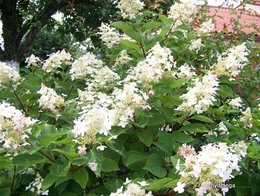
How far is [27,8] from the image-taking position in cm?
525

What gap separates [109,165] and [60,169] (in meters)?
0.17

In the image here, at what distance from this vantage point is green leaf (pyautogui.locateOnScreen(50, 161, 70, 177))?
1.37 metres

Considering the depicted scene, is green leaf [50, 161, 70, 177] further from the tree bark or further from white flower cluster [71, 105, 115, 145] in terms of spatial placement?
the tree bark

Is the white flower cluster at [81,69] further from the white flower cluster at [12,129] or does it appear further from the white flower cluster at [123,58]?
the white flower cluster at [12,129]

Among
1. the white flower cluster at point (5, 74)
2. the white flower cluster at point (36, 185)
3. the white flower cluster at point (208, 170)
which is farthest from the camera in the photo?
the white flower cluster at point (5, 74)

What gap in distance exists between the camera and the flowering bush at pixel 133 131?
1.36 m

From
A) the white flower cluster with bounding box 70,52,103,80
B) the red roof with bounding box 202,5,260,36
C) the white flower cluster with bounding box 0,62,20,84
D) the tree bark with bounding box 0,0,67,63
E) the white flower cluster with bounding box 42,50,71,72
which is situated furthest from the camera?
the tree bark with bounding box 0,0,67,63

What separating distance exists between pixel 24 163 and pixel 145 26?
1.01m

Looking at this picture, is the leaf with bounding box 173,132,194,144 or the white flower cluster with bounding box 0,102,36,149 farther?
the leaf with bounding box 173,132,194,144

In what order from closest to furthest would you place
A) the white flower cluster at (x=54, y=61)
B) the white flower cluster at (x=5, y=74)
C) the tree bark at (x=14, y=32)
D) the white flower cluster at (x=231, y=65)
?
the white flower cluster at (x=231, y=65)
the white flower cluster at (x=5, y=74)
the white flower cluster at (x=54, y=61)
the tree bark at (x=14, y=32)

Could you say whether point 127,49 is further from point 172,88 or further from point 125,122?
point 125,122

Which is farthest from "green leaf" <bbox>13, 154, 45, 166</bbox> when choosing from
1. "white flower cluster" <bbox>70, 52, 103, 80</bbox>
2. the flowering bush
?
"white flower cluster" <bbox>70, 52, 103, 80</bbox>

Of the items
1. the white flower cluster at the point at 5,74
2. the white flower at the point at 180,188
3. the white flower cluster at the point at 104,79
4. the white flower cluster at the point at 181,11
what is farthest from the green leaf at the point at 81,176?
the white flower cluster at the point at 181,11

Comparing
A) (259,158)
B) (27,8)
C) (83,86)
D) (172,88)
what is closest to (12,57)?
(27,8)
